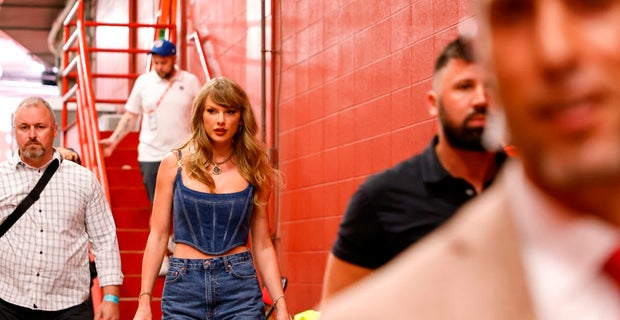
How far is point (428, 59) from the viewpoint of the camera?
21.5ft

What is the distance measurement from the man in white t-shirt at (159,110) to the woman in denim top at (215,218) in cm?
416

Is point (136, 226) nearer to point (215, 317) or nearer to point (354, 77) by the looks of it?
point (354, 77)

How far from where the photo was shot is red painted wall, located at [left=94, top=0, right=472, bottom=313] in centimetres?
675

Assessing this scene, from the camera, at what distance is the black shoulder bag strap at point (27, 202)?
19.5 feet

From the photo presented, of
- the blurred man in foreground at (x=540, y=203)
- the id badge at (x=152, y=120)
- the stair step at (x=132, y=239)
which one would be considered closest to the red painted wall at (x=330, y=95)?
the id badge at (x=152, y=120)

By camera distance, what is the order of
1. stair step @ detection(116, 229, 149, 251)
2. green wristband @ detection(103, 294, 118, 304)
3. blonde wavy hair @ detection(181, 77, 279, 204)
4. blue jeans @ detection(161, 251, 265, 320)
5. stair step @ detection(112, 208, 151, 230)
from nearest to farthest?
blue jeans @ detection(161, 251, 265, 320) → blonde wavy hair @ detection(181, 77, 279, 204) → green wristband @ detection(103, 294, 118, 304) → stair step @ detection(116, 229, 149, 251) → stair step @ detection(112, 208, 151, 230)

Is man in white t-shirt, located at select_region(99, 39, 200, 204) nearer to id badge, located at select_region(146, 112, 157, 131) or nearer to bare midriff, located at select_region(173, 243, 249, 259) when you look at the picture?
id badge, located at select_region(146, 112, 157, 131)

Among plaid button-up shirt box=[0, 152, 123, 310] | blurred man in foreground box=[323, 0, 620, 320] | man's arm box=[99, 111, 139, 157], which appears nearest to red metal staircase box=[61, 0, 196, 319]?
man's arm box=[99, 111, 139, 157]

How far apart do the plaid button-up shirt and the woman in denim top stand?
78 centimetres

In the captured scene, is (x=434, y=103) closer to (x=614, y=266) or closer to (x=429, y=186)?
(x=429, y=186)

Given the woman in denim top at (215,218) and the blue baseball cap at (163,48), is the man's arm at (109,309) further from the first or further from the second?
the blue baseball cap at (163,48)

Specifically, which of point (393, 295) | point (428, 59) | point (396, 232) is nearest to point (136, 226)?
point (428, 59)

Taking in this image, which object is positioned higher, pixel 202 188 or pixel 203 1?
pixel 203 1

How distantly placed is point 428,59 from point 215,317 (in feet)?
7.31
